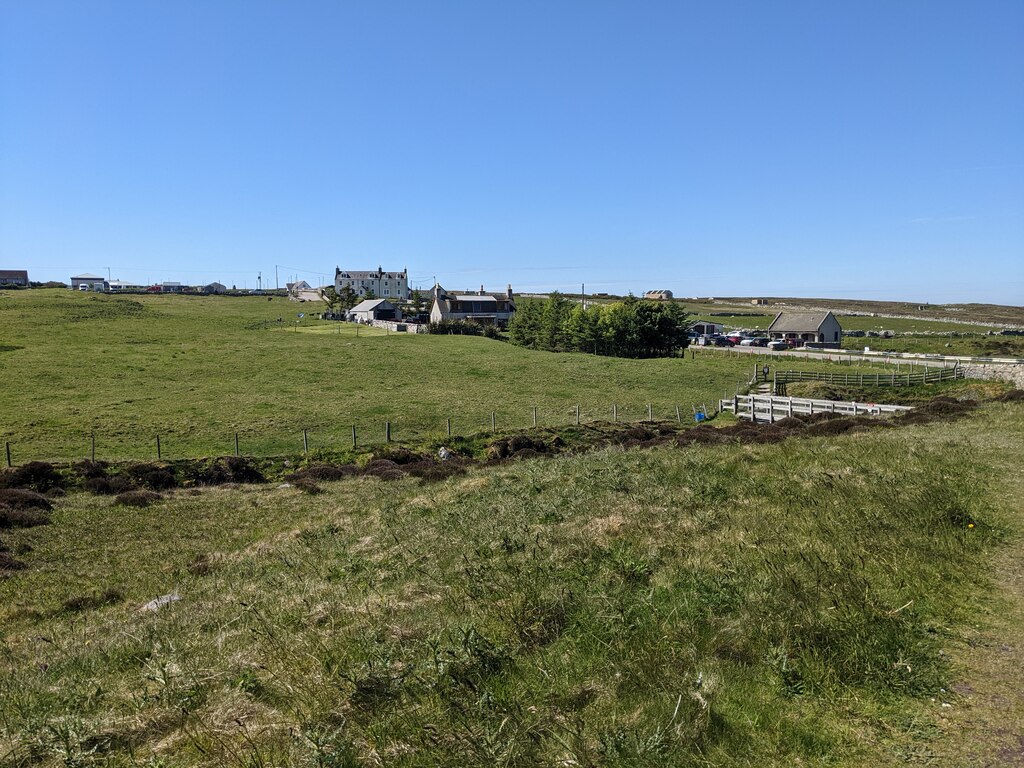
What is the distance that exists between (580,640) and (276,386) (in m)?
49.0

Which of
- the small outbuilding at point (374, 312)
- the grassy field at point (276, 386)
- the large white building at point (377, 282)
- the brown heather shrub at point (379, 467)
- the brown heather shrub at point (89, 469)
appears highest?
the large white building at point (377, 282)

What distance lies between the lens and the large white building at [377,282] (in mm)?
181125

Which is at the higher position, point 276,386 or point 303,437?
point 276,386

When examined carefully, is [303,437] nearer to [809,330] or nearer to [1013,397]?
[1013,397]

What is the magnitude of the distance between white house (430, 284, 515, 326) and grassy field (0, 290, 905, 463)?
1433 inches

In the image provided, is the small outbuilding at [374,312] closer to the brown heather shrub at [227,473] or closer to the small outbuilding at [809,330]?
the small outbuilding at [809,330]

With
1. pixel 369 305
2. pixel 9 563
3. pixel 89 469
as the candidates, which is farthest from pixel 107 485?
pixel 369 305

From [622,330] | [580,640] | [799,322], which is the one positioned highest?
[799,322]

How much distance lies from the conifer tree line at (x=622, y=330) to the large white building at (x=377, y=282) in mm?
93265

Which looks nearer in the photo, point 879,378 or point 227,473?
point 227,473

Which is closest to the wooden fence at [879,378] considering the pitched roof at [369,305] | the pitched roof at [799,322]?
the pitched roof at [799,322]

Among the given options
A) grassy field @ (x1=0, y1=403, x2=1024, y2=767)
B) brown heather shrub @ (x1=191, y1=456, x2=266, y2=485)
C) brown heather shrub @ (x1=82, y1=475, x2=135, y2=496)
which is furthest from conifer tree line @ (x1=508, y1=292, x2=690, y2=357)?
grassy field @ (x1=0, y1=403, x2=1024, y2=767)

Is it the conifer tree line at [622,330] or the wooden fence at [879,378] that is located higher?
the conifer tree line at [622,330]

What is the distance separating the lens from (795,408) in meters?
38.5
